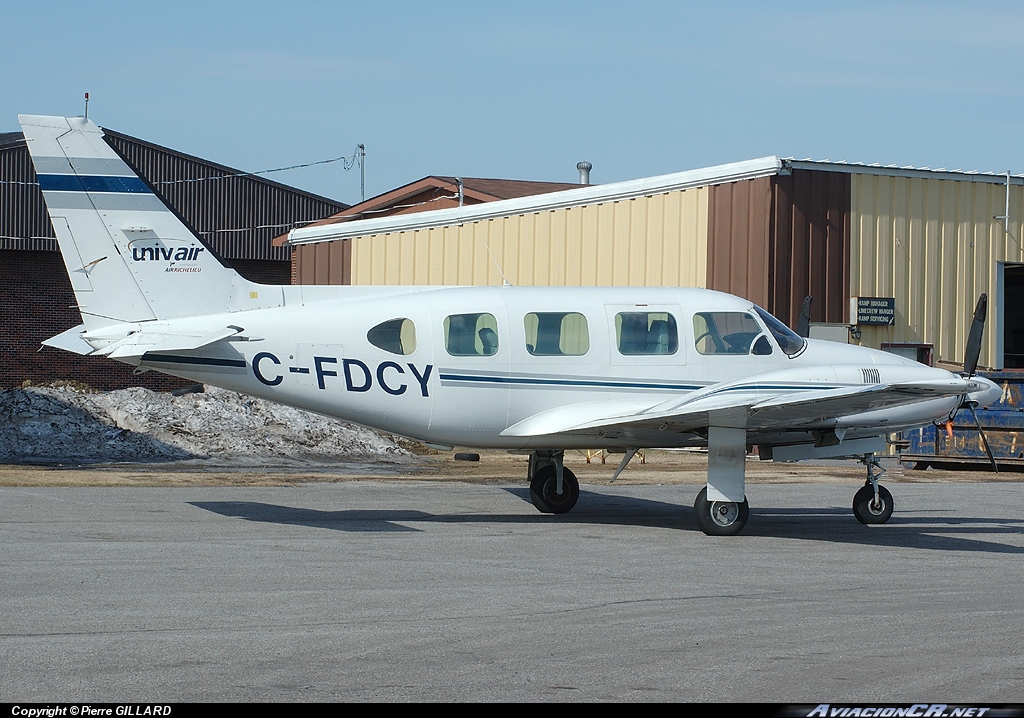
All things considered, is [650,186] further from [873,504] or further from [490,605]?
[490,605]

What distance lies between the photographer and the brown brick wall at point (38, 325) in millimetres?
42344

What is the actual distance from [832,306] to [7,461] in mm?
16580

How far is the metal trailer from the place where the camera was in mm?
23438

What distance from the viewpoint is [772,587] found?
10.2 metres

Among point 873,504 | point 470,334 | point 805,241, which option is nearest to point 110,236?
point 470,334

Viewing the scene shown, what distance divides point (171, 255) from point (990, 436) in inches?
662

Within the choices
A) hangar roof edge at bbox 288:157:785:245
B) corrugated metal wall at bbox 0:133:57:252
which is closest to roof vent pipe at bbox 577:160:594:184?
hangar roof edge at bbox 288:157:785:245

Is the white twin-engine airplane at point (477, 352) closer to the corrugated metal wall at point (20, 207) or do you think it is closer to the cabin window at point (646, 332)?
the cabin window at point (646, 332)

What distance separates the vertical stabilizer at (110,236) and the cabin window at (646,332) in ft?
15.3

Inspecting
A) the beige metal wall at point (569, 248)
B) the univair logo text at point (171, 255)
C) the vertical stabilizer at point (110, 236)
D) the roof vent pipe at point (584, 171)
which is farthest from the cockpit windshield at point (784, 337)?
the roof vent pipe at point (584, 171)

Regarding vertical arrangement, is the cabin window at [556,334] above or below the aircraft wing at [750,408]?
above

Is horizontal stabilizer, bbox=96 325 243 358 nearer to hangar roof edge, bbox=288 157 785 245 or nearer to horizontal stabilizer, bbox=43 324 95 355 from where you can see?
horizontal stabilizer, bbox=43 324 95 355

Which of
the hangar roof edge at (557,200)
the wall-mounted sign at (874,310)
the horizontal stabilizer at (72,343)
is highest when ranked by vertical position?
the hangar roof edge at (557,200)

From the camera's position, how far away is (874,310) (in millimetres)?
25781
